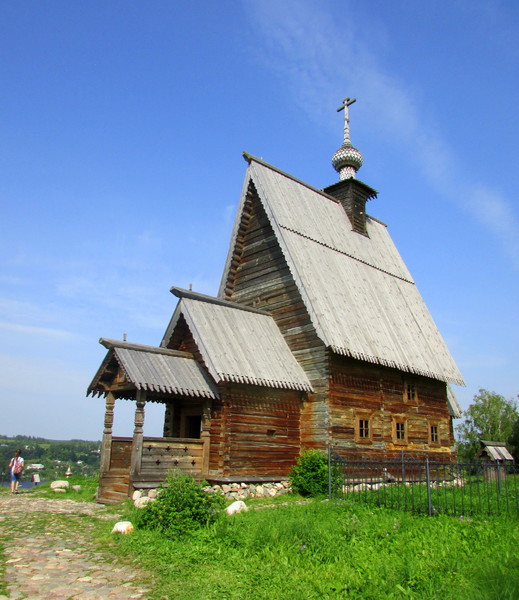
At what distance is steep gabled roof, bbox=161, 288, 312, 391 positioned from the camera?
15.4m

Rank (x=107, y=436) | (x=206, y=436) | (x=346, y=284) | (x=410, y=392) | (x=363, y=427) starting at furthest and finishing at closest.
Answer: (x=410, y=392), (x=346, y=284), (x=363, y=427), (x=206, y=436), (x=107, y=436)

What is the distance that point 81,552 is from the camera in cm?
816

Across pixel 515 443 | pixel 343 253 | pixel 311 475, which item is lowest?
pixel 311 475

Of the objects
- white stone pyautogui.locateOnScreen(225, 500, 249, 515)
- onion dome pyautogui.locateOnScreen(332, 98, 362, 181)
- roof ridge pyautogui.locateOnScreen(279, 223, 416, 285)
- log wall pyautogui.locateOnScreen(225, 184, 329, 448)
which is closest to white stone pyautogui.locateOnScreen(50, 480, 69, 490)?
log wall pyautogui.locateOnScreen(225, 184, 329, 448)

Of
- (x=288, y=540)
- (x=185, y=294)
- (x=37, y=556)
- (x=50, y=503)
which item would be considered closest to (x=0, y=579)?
(x=37, y=556)

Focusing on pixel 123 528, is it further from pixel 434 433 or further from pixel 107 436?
pixel 434 433

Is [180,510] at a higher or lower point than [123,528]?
higher

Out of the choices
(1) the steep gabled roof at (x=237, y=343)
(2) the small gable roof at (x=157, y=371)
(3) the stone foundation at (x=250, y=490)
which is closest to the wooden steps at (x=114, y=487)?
(3) the stone foundation at (x=250, y=490)

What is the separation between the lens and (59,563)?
7500 mm

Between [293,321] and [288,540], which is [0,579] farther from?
[293,321]

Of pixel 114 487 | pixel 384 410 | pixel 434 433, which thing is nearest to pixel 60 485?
pixel 114 487

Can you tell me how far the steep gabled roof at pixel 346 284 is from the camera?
1847cm

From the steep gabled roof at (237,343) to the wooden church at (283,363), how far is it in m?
0.05

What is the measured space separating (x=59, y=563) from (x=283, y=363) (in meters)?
10.7
